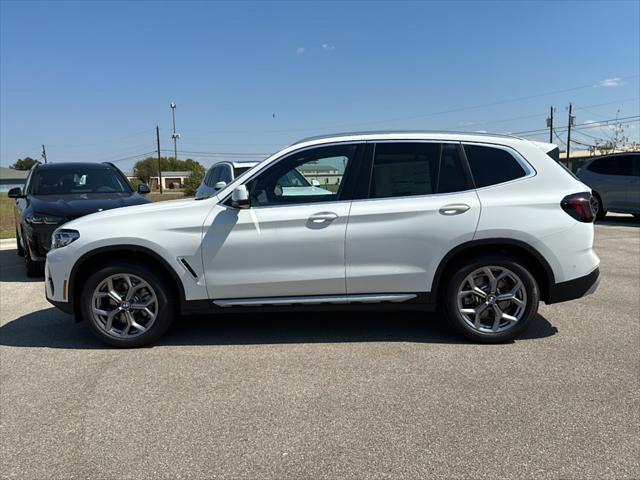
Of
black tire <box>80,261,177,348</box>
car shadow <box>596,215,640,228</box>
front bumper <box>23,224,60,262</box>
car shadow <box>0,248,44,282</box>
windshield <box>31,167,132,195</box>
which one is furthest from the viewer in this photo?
car shadow <box>596,215,640,228</box>

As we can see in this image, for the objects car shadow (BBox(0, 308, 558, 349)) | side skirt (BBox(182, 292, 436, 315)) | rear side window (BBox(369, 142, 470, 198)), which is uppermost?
rear side window (BBox(369, 142, 470, 198))

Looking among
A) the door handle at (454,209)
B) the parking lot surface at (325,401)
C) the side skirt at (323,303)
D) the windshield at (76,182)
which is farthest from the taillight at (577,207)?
the windshield at (76,182)

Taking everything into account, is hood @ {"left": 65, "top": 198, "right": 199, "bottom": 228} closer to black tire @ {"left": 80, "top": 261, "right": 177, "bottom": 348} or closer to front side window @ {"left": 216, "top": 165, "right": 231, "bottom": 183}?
black tire @ {"left": 80, "top": 261, "right": 177, "bottom": 348}

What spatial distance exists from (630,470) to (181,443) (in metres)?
2.41

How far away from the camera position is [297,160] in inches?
180

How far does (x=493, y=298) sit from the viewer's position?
443 centimetres

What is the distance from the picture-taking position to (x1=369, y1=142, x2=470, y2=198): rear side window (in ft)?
14.6

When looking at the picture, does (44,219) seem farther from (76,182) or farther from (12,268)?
(12,268)

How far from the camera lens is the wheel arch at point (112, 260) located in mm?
4410

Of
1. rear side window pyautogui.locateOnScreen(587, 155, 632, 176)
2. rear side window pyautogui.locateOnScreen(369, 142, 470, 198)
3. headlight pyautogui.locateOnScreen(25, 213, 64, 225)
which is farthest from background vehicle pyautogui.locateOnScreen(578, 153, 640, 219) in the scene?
headlight pyautogui.locateOnScreen(25, 213, 64, 225)

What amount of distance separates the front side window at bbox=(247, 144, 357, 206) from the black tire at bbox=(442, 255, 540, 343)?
4.11 feet

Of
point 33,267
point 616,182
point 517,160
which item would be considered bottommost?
point 33,267

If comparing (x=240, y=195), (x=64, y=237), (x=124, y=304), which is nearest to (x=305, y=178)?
(x=240, y=195)

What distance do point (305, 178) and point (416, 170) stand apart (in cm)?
98
